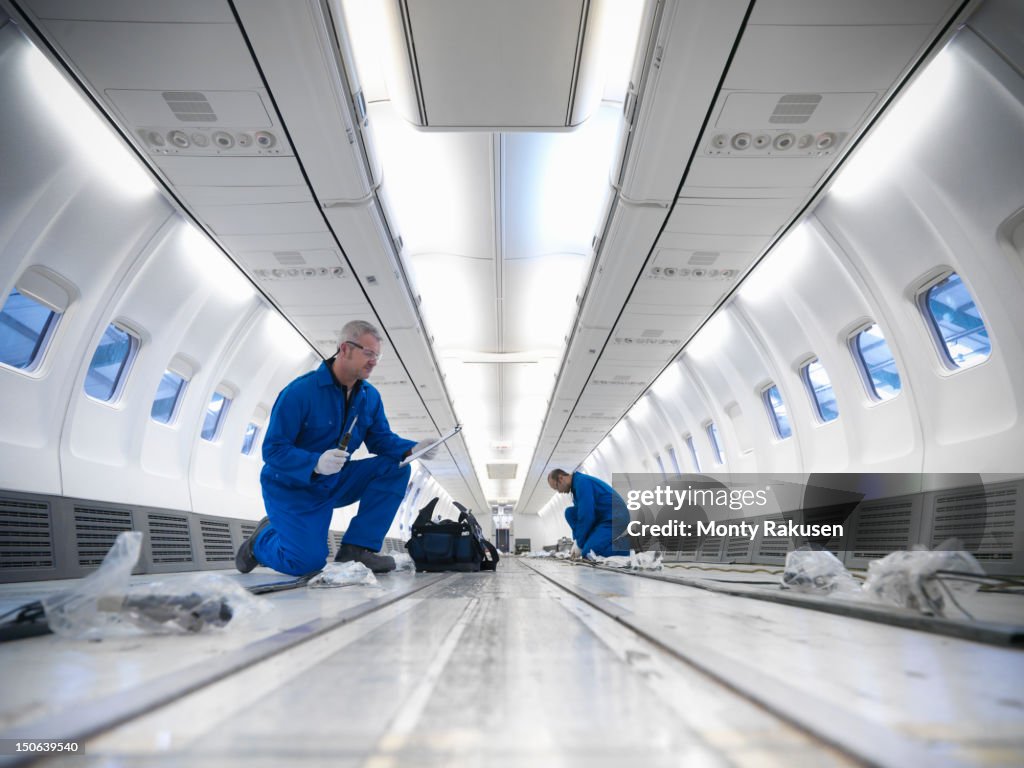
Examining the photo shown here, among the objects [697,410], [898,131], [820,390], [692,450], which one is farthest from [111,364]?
[692,450]

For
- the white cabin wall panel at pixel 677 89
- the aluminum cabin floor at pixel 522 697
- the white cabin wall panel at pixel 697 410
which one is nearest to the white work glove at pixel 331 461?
the aluminum cabin floor at pixel 522 697

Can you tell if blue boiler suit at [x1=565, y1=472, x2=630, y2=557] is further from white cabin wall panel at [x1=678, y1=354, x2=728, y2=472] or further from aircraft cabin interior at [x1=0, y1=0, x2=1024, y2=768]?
white cabin wall panel at [x1=678, y1=354, x2=728, y2=472]

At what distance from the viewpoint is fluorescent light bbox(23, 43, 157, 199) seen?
4.63 m

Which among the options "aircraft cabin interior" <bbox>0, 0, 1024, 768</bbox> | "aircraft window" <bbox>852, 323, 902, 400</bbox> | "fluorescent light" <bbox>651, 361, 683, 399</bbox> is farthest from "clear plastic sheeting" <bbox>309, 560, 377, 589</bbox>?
"fluorescent light" <bbox>651, 361, 683, 399</bbox>

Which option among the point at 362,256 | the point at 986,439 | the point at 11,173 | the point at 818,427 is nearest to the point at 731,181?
the point at 986,439

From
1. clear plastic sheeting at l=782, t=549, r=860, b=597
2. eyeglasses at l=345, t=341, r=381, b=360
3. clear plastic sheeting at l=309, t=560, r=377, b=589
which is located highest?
eyeglasses at l=345, t=341, r=381, b=360

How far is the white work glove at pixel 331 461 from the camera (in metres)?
4.45

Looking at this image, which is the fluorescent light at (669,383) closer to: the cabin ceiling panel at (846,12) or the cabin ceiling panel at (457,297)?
the cabin ceiling panel at (457,297)

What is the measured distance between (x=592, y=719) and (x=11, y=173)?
6296mm

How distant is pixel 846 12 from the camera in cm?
390

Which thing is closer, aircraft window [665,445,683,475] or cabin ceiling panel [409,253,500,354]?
cabin ceiling panel [409,253,500,354]

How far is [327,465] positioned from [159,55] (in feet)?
10.4

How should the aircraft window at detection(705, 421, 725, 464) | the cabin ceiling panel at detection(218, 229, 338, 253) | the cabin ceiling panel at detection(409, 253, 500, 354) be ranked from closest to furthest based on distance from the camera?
the cabin ceiling panel at detection(218, 229, 338, 253)
the cabin ceiling panel at detection(409, 253, 500, 354)
the aircraft window at detection(705, 421, 725, 464)

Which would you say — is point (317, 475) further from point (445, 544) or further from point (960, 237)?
point (960, 237)
